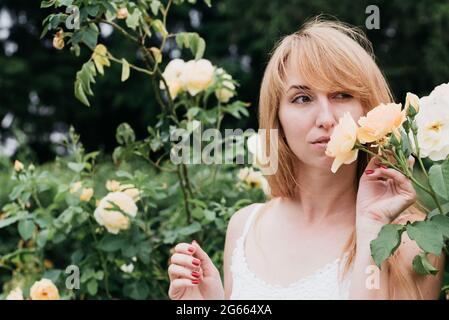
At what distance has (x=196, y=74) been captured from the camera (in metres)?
2.49

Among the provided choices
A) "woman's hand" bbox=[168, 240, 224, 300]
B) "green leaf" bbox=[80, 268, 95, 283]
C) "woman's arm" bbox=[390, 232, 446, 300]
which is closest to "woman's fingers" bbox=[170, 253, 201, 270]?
"woman's hand" bbox=[168, 240, 224, 300]

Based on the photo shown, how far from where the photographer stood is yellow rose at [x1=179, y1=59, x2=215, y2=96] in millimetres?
2492

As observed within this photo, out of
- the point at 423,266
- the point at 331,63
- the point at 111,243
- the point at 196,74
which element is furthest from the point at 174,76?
the point at 423,266

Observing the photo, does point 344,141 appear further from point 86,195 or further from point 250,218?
point 86,195

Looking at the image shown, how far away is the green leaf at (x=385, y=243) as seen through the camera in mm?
1358

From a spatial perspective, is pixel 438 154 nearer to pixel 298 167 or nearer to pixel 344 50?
pixel 344 50

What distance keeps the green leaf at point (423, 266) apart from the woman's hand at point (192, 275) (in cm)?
47

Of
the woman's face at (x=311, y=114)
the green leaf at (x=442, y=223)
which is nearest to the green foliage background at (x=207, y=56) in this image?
the woman's face at (x=311, y=114)

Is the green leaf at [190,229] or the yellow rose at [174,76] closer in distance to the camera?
the green leaf at [190,229]

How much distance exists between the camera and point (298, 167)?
188 cm

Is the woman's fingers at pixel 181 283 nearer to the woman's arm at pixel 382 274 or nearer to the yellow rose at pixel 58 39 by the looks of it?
the woman's arm at pixel 382 274

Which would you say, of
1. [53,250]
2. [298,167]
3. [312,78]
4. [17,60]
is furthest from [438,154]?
[17,60]

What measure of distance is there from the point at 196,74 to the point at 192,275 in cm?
99
